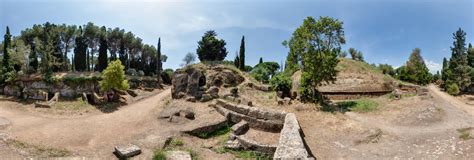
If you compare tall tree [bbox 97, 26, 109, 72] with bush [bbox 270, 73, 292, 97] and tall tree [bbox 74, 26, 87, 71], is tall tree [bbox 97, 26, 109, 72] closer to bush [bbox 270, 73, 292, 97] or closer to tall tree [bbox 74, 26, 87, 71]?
tall tree [bbox 74, 26, 87, 71]

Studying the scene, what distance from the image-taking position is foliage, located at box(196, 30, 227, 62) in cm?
3884

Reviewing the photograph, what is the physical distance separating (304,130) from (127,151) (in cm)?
896

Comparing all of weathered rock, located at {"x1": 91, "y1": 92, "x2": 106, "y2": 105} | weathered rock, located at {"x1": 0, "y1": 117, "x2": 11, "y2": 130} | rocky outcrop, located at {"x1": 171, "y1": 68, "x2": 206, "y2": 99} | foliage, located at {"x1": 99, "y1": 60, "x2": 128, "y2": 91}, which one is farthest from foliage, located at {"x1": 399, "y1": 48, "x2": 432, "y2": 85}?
weathered rock, located at {"x1": 0, "y1": 117, "x2": 11, "y2": 130}

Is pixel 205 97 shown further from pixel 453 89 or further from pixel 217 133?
pixel 453 89

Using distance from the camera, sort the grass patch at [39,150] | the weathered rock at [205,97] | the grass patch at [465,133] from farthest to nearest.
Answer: the weathered rock at [205,97] < the grass patch at [465,133] < the grass patch at [39,150]

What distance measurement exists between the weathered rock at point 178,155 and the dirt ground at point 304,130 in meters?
0.90

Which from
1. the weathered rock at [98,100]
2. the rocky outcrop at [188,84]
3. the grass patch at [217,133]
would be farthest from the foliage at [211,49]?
the grass patch at [217,133]

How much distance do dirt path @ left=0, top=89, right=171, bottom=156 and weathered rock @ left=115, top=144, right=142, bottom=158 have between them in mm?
836

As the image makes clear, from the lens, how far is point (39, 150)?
41.7ft

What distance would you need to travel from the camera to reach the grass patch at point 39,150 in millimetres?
12409

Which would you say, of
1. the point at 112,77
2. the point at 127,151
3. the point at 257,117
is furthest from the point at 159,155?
the point at 112,77

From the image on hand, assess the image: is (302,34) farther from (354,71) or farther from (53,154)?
(53,154)

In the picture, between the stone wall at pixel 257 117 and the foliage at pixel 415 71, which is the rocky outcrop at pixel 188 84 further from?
the foliage at pixel 415 71

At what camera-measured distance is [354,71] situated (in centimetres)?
3447
